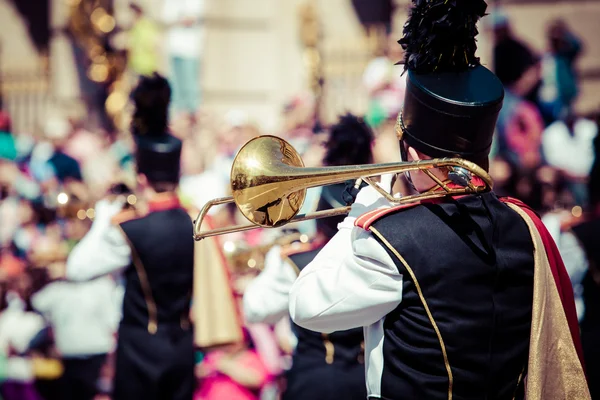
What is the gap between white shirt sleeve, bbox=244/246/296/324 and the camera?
4309 mm

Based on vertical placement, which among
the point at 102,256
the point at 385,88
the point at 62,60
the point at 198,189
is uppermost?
the point at 385,88

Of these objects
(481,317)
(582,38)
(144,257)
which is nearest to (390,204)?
(481,317)

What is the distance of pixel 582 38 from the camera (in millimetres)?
10297

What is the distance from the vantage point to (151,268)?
5.16 metres

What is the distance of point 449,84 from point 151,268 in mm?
2766

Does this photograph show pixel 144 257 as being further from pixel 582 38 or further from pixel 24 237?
pixel 582 38

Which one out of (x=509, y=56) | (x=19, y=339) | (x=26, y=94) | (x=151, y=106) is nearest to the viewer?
(x=151, y=106)

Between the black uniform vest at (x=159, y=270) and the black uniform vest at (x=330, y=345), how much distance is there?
3.52 feet

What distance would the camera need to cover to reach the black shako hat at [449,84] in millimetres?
2838

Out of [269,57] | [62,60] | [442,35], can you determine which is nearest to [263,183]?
[442,35]

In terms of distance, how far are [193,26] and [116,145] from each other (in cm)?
239

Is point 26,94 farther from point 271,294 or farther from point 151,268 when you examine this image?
point 271,294

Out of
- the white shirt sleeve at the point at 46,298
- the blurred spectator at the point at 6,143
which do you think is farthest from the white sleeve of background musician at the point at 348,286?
the blurred spectator at the point at 6,143

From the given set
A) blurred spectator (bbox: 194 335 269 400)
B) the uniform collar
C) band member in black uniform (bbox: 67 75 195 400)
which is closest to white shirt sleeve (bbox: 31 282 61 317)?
blurred spectator (bbox: 194 335 269 400)
